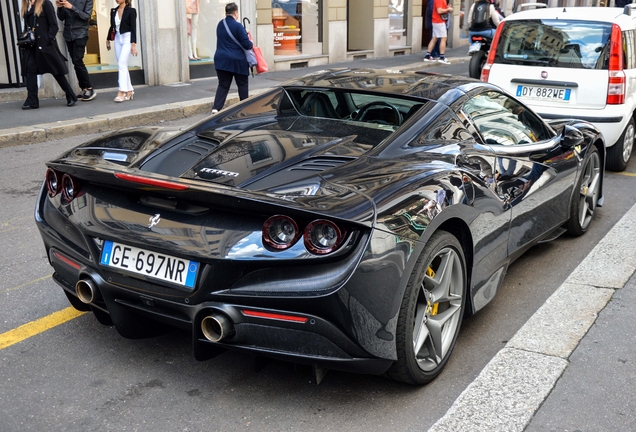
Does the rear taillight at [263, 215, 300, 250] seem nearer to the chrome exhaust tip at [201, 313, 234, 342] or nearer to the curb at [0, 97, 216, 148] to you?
the chrome exhaust tip at [201, 313, 234, 342]

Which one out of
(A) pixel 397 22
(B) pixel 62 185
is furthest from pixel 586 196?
(A) pixel 397 22

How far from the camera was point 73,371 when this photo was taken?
11.5 feet

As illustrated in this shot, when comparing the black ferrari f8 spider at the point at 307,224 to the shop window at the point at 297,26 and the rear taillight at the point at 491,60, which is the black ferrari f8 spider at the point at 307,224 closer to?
the rear taillight at the point at 491,60

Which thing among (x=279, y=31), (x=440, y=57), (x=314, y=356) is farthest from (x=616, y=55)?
(x=440, y=57)

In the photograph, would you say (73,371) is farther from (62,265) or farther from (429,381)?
(429,381)

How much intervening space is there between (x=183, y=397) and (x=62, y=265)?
839mm

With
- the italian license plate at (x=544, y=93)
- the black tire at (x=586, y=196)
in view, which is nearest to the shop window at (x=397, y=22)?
the italian license plate at (x=544, y=93)

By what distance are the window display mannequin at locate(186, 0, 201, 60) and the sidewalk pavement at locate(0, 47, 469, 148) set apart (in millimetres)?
641

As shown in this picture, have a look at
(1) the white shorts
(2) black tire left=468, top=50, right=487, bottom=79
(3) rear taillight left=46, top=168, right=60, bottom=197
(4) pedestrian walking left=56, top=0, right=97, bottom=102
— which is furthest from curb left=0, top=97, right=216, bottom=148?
(1) the white shorts

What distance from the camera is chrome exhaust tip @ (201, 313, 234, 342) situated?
2.99 m

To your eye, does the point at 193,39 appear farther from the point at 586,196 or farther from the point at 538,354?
the point at 538,354

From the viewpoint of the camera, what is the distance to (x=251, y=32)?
1627 centimetres

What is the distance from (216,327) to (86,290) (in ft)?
2.31

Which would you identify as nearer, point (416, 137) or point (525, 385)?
point (525, 385)
